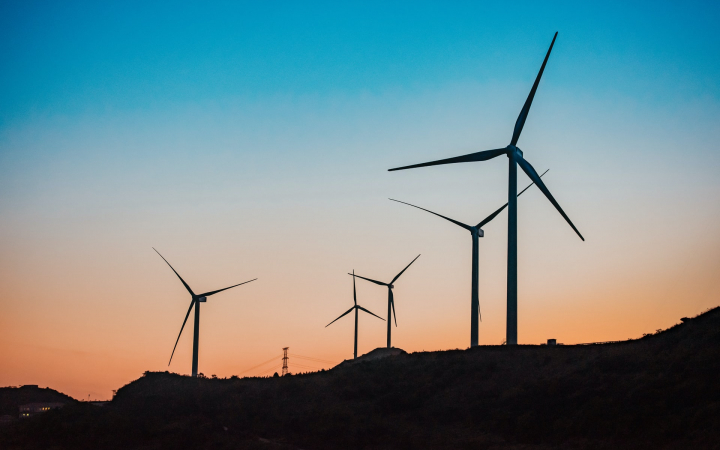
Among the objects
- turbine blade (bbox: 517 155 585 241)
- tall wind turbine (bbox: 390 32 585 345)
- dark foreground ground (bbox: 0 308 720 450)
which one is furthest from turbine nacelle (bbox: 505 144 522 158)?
dark foreground ground (bbox: 0 308 720 450)

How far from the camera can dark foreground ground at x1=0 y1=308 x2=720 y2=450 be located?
4966cm

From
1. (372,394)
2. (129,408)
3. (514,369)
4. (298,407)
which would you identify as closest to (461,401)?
(514,369)

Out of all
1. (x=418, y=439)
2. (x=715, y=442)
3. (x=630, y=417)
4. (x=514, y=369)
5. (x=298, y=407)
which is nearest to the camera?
(x=715, y=442)

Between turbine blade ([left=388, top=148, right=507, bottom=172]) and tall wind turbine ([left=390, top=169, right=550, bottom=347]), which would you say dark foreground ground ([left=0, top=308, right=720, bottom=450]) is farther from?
turbine blade ([left=388, top=148, right=507, bottom=172])

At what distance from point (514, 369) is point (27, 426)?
157 feet

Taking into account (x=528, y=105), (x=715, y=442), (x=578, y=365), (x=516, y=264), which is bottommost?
(x=715, y=442)

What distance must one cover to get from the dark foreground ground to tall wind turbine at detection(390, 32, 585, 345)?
597 cm

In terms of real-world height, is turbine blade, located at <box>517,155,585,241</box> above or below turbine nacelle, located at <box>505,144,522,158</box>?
below

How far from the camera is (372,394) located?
7656 centimetres

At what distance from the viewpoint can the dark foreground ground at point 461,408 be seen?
163 feet

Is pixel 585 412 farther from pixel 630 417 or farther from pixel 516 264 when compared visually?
pixel 516 264

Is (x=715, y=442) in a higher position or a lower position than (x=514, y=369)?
lower

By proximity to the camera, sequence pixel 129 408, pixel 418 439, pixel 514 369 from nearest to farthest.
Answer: pixel 418 439, pixel 514 369, pixel 129 408

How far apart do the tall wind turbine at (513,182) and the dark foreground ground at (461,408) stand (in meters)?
5.97
